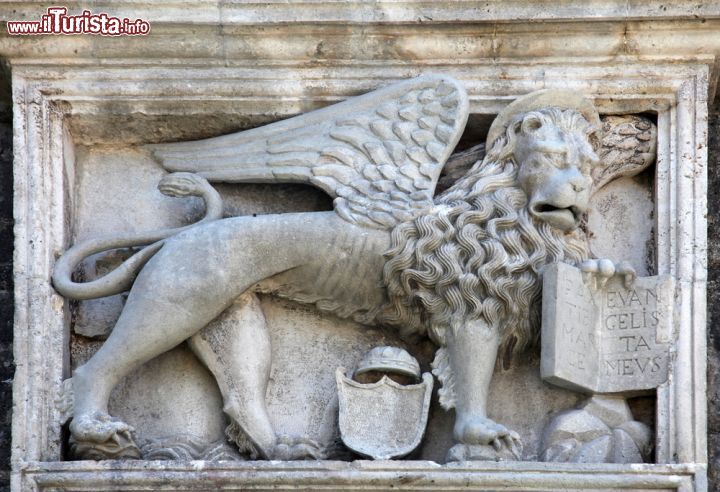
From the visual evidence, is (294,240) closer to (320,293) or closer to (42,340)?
(320,293)

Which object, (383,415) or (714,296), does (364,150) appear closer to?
(383,415)

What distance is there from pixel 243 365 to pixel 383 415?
18.8 inches

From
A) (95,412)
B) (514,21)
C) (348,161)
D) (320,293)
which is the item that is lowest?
(95,412)

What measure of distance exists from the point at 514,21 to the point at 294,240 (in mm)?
1029

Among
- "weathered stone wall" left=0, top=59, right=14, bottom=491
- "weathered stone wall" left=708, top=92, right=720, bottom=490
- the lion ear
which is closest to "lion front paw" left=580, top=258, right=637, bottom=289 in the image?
"weathered stone wall" left=708, top=92, right=720, bottom=490

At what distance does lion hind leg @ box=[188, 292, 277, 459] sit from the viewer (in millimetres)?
5918

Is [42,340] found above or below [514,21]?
below

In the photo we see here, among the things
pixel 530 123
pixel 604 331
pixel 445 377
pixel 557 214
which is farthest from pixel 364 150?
pixel 604 331

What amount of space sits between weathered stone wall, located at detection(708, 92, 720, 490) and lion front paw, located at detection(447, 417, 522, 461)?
65 centimetres

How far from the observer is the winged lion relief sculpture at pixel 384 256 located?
5922 millimetres

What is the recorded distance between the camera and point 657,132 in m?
6.23

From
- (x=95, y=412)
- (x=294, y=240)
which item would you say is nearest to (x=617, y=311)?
(x=294, y=240)

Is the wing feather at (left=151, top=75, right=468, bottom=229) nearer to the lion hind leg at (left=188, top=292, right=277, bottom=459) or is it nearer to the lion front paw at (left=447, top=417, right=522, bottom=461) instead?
the lion hind leg at (left=188, top=292, right=277, bottom=459)

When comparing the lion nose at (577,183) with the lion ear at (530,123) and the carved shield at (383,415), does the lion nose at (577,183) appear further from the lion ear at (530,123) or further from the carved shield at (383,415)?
the carved shield at (383,415)
